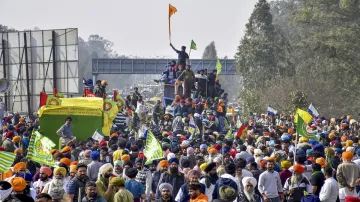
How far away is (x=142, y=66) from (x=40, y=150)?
3174 inches

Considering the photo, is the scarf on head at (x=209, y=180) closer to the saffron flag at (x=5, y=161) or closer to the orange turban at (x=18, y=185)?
the saffron flag at (x=5, y=161)

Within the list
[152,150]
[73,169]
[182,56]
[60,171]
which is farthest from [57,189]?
[182,56]

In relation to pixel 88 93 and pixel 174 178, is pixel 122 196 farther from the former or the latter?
pixel 88 93

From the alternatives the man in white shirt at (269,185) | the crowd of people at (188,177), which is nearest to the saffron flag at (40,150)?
the crowd of people at (188,177)

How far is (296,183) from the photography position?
14.3 metres

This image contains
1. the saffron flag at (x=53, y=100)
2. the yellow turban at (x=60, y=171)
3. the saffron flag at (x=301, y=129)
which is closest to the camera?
the yellow turban at (x=60, y=171)

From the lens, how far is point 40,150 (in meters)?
14.5

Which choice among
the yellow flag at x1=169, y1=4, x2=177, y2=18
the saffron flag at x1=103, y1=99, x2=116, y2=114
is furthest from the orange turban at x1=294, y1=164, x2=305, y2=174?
the yellow flag at x1=169, y1=4, x2=177, y2=18

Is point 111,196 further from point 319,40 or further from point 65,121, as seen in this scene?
point 319,40

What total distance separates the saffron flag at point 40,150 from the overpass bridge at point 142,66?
75.9m

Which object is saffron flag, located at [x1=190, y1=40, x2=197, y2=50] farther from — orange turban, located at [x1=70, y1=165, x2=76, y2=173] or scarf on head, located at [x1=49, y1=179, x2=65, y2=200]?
scarf on head, located at [x1=49, y1=179, x2=65, y2=200]

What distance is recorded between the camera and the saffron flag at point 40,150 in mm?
14305

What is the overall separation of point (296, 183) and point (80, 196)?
3719 millimetres

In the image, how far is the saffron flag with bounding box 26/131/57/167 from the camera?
563 inches
